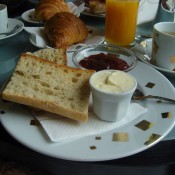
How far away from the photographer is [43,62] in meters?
0.82

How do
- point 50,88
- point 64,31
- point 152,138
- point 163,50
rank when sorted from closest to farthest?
point 152,138 → point 50,88 → point 163,50 → point 64,31

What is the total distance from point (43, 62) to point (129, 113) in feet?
0.92

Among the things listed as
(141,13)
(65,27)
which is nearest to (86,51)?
(65,27)

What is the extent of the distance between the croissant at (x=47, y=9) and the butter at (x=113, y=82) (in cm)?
62

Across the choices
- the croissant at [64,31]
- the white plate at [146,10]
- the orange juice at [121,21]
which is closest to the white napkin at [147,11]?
the white plate at [146,10]

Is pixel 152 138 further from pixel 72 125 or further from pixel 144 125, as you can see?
pixel 72 125

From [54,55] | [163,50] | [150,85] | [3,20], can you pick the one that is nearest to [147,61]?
[163,50]

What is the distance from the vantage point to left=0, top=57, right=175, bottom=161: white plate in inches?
23.2

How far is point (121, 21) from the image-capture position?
A: 109 centimetres

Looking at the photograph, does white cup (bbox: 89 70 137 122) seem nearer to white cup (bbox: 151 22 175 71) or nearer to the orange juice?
white cup (bbox: 151 22 175 71)

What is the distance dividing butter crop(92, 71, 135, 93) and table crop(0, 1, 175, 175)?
0.50ft

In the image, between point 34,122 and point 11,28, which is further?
point 11,28

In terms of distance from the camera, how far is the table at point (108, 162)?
649mm

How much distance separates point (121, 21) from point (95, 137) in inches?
23.0
